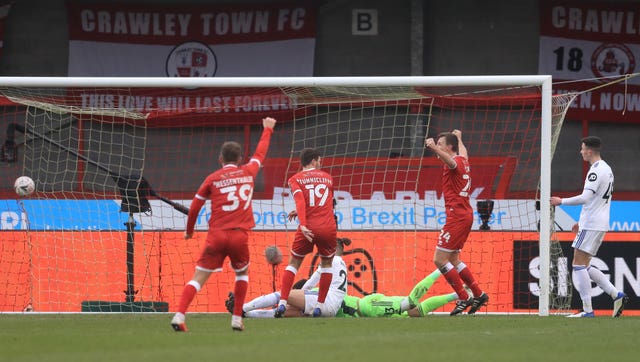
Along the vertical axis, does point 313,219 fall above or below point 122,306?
above

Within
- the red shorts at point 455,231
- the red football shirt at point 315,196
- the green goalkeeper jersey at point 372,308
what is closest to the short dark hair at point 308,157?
the red football shirt at point 315,196

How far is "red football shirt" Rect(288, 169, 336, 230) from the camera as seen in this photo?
12.1 meters

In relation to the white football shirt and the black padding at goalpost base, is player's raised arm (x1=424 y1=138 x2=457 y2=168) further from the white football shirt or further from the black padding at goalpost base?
the black padding at goalpost base

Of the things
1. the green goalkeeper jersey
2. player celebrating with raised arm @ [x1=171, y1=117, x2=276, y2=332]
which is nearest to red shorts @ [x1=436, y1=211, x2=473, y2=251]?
the green goalkeeper jersey

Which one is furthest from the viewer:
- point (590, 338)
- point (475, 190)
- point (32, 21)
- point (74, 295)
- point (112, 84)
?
point (32, 21)

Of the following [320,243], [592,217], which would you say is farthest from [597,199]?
[320,243]

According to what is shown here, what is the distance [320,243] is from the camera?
12.1 m

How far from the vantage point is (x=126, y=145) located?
70.0 feet

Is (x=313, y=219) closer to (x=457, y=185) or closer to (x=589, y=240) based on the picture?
(x=457, y=185)

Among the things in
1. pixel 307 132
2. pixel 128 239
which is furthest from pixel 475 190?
pixel 128 239

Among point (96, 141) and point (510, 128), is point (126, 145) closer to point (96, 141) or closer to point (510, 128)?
point (96, 141)

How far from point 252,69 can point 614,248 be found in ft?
33.2

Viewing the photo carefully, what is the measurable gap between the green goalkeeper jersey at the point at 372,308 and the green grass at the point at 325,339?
2.37 ft

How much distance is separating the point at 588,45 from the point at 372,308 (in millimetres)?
11762
